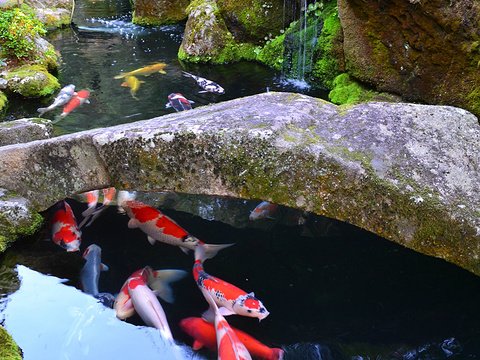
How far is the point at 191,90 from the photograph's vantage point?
9180 millimetres

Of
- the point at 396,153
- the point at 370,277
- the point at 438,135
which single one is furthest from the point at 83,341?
the point at 438,135

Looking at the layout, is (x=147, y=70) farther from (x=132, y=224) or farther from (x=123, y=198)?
(x=132, y=224)

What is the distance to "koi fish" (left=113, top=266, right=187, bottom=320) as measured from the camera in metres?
3.40

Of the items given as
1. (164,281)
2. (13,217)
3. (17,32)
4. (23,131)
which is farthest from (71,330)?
(17,32)

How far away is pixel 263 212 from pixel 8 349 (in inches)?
110

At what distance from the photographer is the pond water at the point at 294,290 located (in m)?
3.15

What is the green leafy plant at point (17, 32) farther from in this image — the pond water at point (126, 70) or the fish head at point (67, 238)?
the fish head at point (67, 238)

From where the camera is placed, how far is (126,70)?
1048 cm

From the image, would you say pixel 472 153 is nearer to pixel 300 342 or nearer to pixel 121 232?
pixel 300 342

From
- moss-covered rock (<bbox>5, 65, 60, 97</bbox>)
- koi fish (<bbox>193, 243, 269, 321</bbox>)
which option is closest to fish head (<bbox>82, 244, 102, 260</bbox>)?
koi fish (<bbox>193, 243, 269, 321</bbox>)

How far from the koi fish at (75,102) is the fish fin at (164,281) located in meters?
5.43

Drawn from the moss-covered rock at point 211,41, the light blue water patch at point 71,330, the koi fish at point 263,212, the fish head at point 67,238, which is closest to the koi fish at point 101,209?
the fish head at point 67,238

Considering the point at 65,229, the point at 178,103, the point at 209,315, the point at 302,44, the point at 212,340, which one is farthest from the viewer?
the point at 302,44

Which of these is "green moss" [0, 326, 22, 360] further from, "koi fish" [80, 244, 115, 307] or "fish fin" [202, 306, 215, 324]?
"fish fin" [202, 306, 215, 324]
